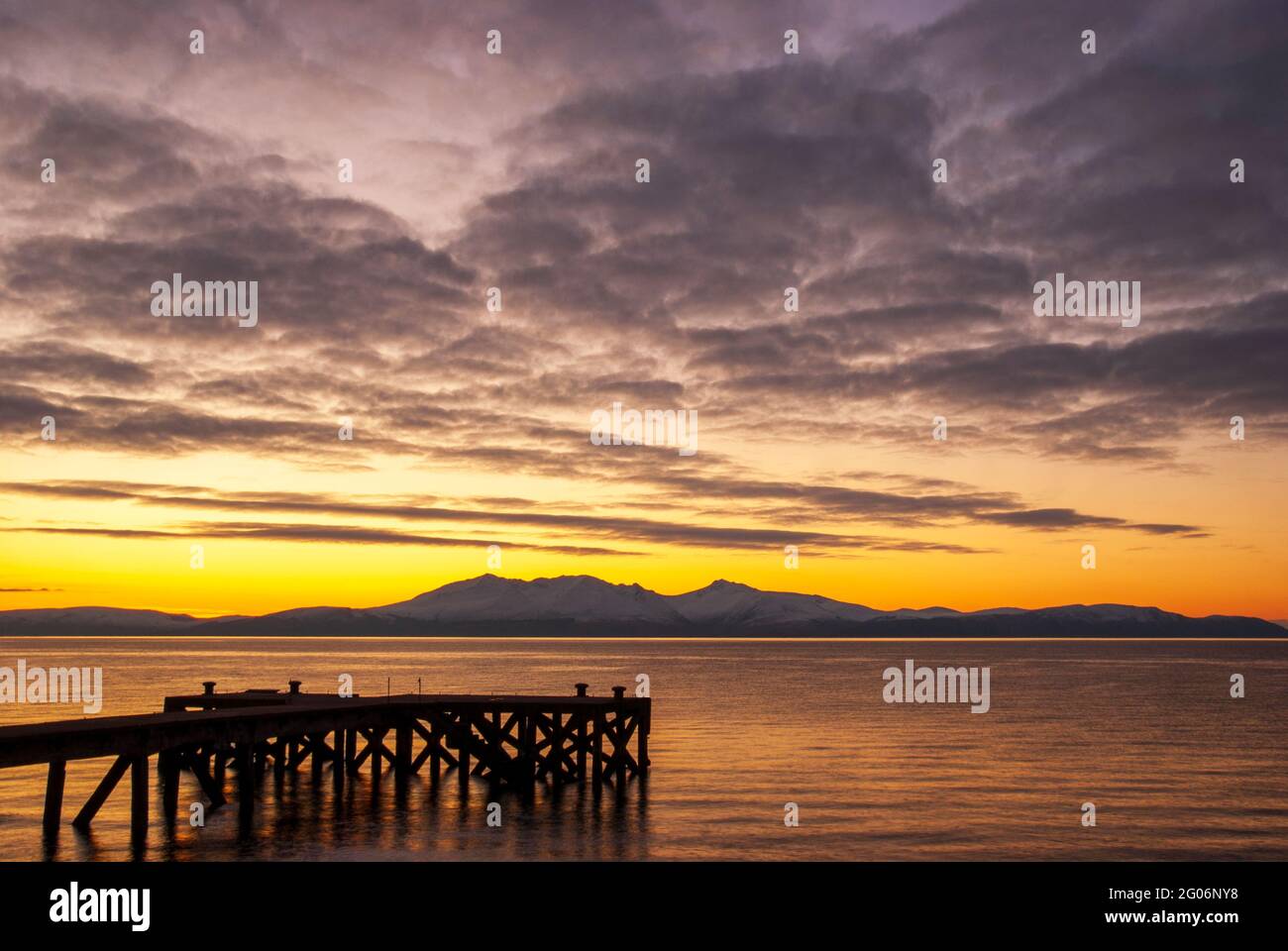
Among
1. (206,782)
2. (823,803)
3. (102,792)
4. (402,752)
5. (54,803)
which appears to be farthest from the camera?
(402,752)

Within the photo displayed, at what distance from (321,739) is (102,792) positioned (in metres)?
14.8

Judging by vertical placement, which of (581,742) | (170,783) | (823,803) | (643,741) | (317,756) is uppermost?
(170,783)

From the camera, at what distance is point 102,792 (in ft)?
96.3

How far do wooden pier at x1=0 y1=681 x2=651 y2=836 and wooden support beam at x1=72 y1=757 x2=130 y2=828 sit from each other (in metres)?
0.04

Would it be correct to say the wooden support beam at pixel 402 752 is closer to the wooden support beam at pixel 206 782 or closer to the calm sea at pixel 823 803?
the calm sea at pixel 823 803

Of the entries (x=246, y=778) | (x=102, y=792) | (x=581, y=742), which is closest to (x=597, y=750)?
(x=581, y=742)

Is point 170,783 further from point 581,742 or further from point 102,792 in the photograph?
point 581,742

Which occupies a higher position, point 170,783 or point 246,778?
point 246,778

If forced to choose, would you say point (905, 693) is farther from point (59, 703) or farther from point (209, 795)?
point (209, 795)

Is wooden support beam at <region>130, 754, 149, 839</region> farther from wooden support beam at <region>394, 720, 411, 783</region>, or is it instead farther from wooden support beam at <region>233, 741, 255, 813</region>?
wooden support beam at <region>394, 720, 411, 783</region>
